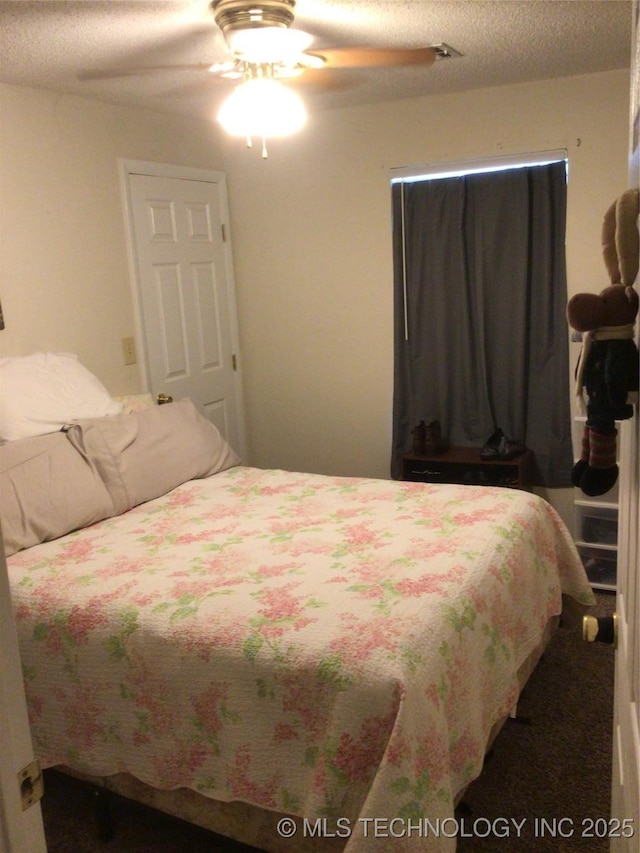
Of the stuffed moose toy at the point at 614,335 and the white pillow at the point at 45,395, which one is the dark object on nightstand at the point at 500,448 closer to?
the white pillow at the point at 45,395

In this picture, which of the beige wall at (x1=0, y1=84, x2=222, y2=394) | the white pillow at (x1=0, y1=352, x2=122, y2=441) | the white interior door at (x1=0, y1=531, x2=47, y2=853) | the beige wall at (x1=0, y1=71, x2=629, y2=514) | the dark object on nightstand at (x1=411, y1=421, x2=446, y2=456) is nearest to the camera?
the white interior door at (x1=0, y1=531, x2=47, y2=853)

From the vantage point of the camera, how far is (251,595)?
2.04m

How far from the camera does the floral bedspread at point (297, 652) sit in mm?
1658

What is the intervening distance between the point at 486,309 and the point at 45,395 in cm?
224

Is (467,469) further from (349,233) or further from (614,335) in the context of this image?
(614,335)

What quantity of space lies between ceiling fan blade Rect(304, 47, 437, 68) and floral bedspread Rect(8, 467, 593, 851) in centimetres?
161

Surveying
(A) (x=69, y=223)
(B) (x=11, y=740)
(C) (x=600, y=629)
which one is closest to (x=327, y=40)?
(A) (x=69, y=223)

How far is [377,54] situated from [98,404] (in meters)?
1.73

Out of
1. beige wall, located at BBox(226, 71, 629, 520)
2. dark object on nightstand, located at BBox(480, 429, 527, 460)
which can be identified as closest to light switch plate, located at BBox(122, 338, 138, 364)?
beige wall, located at BBox(226, 71, 629, 520)

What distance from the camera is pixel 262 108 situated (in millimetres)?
2471

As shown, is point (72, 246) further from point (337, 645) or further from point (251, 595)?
point (337, 645)

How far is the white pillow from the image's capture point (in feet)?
9.03

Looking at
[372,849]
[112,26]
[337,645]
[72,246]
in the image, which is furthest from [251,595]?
[72,246]

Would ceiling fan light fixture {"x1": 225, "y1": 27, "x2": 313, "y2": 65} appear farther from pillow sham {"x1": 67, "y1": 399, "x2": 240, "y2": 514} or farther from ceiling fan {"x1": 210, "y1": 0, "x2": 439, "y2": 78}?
pillow sham {"x1": 67, "y1": 399, "x2": 240, "y2": 514}
